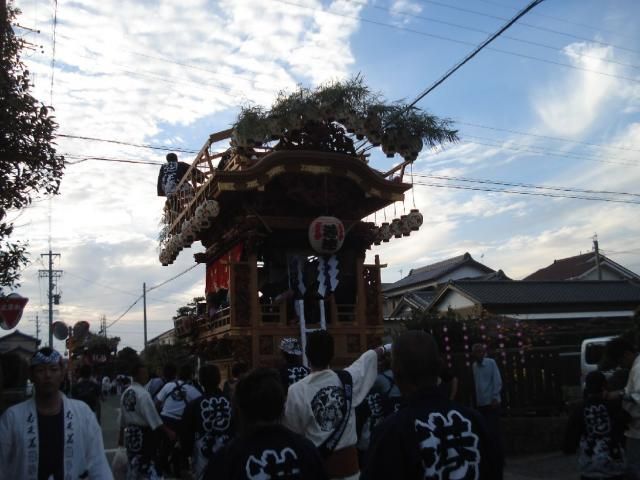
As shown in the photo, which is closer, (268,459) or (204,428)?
(268,459)

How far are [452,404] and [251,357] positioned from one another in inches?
419

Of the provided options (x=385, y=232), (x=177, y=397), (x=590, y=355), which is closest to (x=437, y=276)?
(x=590, y=355)

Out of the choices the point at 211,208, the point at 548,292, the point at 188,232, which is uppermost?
the point at 211,208

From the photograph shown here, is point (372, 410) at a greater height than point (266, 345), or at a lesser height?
lesser

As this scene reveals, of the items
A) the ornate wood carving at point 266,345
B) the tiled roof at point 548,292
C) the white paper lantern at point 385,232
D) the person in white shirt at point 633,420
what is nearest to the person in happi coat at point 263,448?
the person in white shirt at point 633,420

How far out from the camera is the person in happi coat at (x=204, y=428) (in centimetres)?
546

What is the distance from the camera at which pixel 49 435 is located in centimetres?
346

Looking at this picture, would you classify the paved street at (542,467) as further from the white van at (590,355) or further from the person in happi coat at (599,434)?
the white van at (590,355)

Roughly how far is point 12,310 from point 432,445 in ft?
34.0

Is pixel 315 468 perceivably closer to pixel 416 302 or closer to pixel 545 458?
pixel 545 458

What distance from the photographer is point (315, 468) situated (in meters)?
2.76

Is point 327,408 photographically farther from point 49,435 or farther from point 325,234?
point 325,234

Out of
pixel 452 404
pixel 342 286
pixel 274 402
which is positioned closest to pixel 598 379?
pixel 452 404

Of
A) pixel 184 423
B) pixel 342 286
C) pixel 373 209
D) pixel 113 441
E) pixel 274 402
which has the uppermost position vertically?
pixel 373 209
